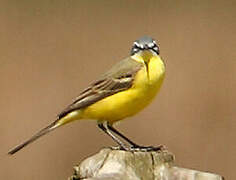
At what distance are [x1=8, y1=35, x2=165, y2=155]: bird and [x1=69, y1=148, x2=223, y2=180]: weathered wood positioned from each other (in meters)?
0.33

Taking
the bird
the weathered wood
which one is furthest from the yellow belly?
the weathered wood

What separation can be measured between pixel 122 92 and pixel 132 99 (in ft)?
0.11

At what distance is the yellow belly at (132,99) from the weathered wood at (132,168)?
0.32 m

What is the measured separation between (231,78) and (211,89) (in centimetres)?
8

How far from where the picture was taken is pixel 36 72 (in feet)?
7.34

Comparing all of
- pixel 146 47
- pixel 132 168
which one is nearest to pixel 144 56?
pixel 146 47

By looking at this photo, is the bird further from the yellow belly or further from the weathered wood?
the weathered wood

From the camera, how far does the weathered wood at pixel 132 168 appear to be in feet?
4.08

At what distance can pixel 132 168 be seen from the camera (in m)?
1.28

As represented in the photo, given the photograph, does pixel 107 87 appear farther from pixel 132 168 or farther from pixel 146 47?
pixel 132 168

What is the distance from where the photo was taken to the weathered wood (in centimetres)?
124

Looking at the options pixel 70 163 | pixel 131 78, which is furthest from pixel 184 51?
pixel 131 78

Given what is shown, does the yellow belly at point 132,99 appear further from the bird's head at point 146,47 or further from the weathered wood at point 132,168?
the weathered wood at point 132,168

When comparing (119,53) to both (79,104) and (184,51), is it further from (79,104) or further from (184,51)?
(79,104)
